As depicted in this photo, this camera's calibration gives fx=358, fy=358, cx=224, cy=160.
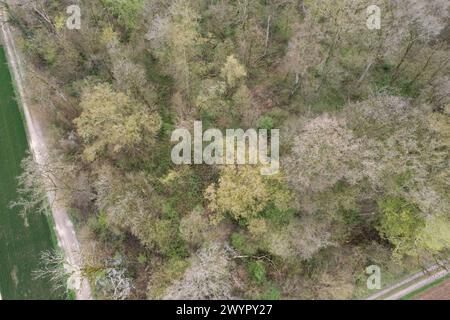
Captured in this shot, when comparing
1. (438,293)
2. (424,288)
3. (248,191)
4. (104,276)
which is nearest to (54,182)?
(104,276)

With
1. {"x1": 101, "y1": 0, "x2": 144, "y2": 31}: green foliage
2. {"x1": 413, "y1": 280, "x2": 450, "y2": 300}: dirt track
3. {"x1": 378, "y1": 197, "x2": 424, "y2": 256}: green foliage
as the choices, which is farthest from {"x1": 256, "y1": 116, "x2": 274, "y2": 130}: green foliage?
{"x1": 413, "y1": 280, "x2": 450, "y2": 300}: dirt track

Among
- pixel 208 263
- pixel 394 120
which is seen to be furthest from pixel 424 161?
pixel 208 263

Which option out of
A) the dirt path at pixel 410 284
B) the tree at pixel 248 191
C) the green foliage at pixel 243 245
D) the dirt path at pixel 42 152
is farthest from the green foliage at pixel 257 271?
the dirt path at pixel 42 152

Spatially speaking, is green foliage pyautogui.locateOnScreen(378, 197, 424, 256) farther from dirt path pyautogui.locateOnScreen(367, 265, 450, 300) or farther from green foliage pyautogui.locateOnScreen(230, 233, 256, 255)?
green foliage pyautogui.locateOnScreen(230, 233, 256, 255)

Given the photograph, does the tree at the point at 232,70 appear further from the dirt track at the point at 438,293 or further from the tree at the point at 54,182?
the dirt track at the point at 438,293

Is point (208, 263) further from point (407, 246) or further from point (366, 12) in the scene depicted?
point (366, 12)

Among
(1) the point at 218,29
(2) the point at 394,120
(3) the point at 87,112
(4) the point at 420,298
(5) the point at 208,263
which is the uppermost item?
(1) the point at 218,29

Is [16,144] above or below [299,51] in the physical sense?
below
